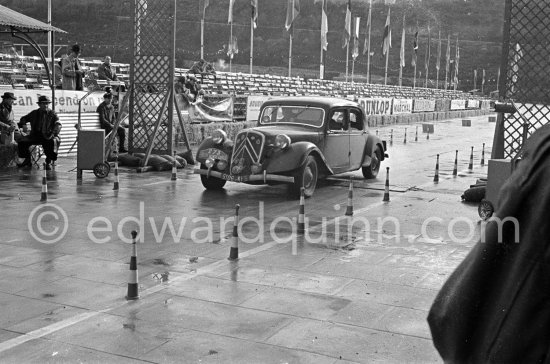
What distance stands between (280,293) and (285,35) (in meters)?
111

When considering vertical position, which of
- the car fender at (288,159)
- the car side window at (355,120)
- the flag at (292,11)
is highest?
the flag at (292,11)

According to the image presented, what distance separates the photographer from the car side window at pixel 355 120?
16844 millimetres

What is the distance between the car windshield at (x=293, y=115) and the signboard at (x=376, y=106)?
74.4 ft

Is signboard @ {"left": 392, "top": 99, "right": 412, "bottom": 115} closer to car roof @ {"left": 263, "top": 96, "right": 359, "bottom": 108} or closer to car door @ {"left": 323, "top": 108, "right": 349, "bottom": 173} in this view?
car door @ {"left": 323, "top": 108, "right": 349, "bottom": 173}

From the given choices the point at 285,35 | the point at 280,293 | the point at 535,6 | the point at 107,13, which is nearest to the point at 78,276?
the point at 280,293

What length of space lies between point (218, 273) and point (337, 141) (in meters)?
8.04

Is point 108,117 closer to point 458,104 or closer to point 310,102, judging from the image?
point 310,102

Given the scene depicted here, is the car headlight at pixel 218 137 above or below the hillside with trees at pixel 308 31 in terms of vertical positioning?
below

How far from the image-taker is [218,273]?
839 cm

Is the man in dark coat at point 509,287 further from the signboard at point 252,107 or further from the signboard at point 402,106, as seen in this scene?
the signboard at point 402,106

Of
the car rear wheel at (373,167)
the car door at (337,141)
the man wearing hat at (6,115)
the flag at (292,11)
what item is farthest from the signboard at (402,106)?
the man wearing hat at (6,115)

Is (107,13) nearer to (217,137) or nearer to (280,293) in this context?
(217,137)

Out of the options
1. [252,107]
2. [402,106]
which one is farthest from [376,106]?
[252,107]

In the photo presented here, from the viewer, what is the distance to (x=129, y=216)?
11.8m
